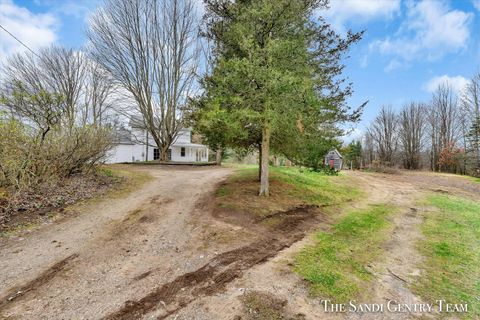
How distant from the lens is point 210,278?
11.8ft

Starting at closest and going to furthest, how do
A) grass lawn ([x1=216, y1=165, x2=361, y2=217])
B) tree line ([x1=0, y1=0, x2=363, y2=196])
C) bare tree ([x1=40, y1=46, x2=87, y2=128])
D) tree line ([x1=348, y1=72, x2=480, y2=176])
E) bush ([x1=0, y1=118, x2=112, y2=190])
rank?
bush ([x1=0, y1=118, x2=112, y2=190])
tree line ([x1=0, y1=0, x2=363, y2=196])
grass lawn ([x1=216, y1=165, x2=361, y2=217])
bare tree ([x1=40, y1=46, x2=87, y2=128])
tree line ([x1=348, y1=72, x2=480, y2=176])

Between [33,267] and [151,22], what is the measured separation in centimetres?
1920

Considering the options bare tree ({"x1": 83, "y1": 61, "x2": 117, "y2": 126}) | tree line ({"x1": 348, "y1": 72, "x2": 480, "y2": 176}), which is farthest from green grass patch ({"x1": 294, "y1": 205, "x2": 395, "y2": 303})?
tree line ({"x1": 348, "y1": 72, "x2": 480, "y2": 176})

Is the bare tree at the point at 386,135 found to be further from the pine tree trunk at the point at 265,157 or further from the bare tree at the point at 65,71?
the bare tree at the point at 65,71

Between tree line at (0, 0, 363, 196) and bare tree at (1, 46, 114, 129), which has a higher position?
bare tree at (1, 46, 114, 129)

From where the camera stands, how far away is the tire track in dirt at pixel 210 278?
289 cm

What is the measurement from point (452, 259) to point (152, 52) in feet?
67.3

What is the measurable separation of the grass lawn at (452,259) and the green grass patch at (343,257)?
79cm

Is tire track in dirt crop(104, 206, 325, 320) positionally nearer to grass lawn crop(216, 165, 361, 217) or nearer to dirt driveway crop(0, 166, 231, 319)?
dirt driveway crop(0, 166, 231, 319)

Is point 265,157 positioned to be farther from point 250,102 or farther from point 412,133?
point 412,133

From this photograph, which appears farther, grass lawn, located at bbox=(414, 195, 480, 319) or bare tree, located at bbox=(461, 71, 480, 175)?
bare tree, located at bbox=(461, 71, 480, 175)

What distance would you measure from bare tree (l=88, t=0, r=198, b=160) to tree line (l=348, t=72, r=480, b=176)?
2563cm

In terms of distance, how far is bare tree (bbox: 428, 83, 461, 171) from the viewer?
30.7 m

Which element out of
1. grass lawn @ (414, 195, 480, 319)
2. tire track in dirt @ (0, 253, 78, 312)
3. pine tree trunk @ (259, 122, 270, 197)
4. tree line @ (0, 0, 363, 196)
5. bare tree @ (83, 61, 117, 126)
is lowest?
grass lawn @ (414, 195, 480, 319)
